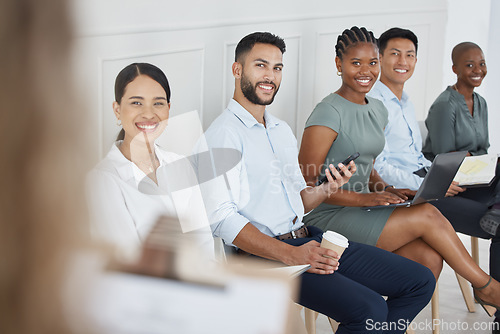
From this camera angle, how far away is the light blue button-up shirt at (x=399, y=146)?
2512 millimetres

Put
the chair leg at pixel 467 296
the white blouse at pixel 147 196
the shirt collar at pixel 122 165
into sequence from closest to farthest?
1. the white blouse at pixel 147 196
2. the shirt collar at pixel 122 165
3. the chair leg at pixel 467 296

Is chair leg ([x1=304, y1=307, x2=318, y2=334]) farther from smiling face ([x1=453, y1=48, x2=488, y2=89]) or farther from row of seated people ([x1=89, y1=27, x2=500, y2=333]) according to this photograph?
smiling face ([x1=453, y1=48, x2=488, y2=89])

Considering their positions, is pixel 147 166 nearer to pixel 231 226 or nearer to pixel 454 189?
pixel 231 226

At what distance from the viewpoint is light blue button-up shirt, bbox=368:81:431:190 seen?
251cm

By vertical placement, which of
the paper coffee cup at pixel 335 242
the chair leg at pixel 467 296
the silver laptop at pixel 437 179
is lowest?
the chair leg at pixel 467 296

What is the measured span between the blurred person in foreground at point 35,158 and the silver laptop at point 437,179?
181cm

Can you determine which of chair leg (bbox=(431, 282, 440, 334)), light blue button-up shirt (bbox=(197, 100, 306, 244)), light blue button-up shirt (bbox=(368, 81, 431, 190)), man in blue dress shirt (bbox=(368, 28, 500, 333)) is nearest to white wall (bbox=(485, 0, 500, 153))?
man in blue dress shirt (bbox=(368, 28, 500, 333))

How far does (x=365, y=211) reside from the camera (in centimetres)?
211

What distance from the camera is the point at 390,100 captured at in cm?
270

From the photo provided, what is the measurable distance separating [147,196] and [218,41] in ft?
3.38

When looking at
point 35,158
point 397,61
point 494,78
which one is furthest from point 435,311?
point 494,78

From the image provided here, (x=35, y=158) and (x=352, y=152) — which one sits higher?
(x=35, y=158)

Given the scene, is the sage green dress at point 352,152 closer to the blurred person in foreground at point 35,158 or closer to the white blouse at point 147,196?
the white blouse at point 147,196

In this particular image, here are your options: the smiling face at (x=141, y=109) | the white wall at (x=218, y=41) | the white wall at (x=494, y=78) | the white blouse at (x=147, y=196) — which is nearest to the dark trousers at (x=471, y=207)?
the white wall at (x=218, y=41)
